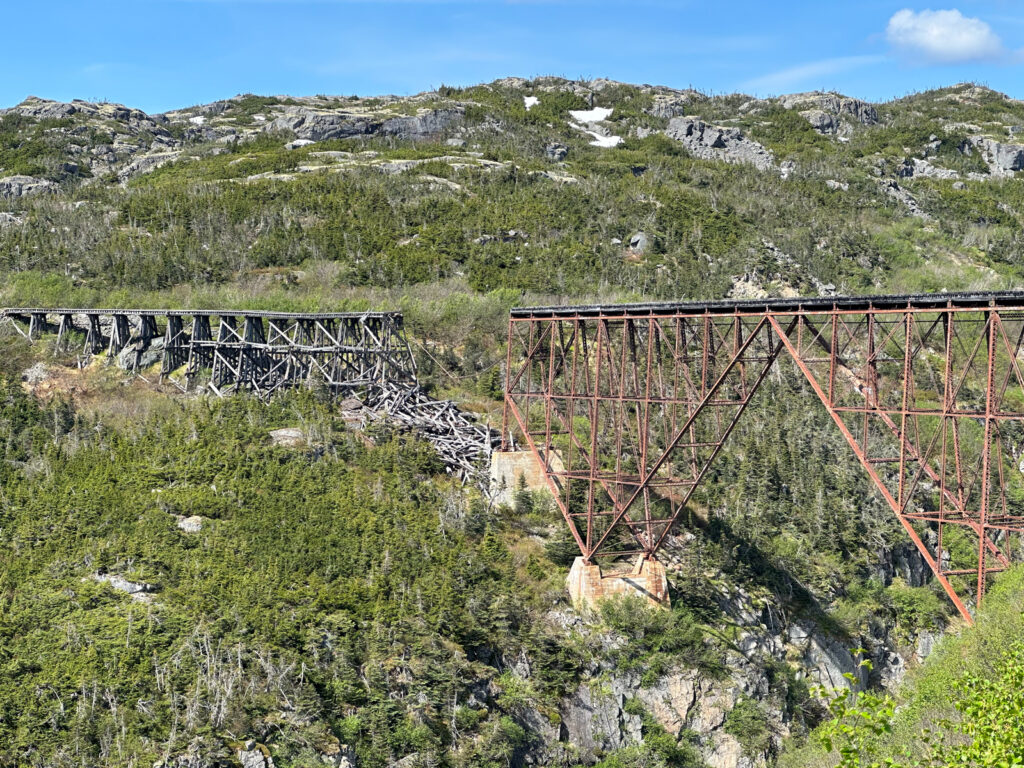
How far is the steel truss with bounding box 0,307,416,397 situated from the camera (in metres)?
49.5

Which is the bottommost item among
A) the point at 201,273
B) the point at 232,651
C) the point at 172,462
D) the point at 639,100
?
the point at 232,651

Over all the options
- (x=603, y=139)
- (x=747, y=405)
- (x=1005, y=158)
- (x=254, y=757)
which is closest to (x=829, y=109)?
(x=1005, y=158)

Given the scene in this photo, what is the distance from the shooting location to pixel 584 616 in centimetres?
3562

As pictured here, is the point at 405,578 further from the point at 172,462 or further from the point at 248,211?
the point at 248,211

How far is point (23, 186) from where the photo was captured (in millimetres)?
106688

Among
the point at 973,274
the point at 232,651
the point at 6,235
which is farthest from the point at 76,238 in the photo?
the point at 973,274

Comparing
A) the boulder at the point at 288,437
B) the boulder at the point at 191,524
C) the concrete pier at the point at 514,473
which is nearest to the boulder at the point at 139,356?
the boulder at the point at 288,437

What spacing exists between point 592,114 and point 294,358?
376 feet

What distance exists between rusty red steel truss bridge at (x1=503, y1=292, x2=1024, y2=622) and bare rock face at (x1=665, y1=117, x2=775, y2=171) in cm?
6961

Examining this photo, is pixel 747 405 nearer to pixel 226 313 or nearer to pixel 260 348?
pixel 260 348

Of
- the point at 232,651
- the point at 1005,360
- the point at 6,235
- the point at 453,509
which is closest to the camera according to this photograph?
the point at 232,651

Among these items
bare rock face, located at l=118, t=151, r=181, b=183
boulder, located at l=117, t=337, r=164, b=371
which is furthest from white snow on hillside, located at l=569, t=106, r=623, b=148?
boulder, located at l=117, t=337, r=164, b=371

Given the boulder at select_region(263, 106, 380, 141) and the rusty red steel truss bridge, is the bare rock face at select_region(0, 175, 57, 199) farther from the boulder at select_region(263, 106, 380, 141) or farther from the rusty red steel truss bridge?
the rusty red steel truss bridge

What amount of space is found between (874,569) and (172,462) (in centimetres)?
3147
